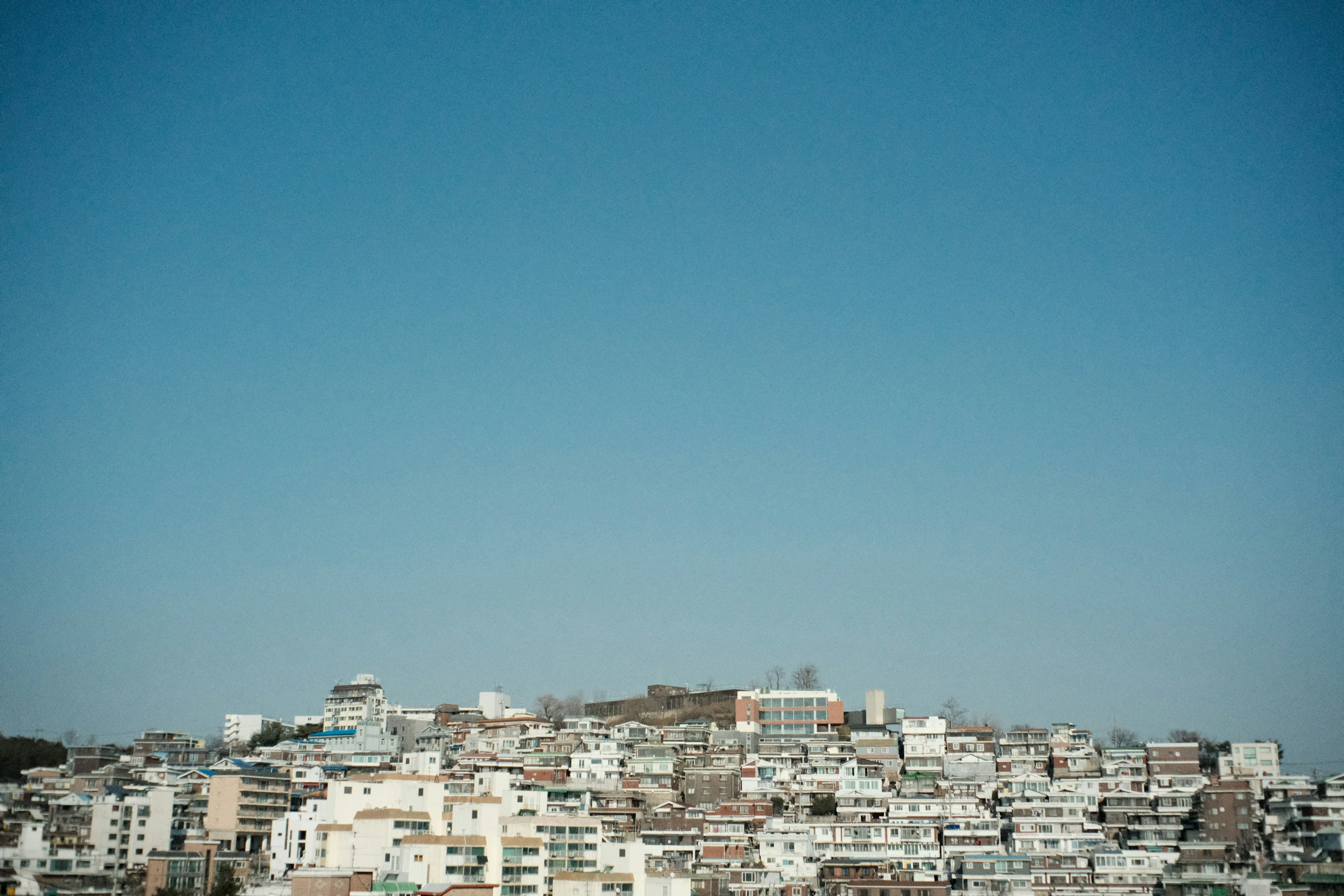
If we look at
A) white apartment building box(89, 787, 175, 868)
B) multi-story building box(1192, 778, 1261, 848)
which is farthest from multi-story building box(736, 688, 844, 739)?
white apartment building box(89, 787, 175, 868)

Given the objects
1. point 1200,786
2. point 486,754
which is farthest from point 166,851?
point 1200,786

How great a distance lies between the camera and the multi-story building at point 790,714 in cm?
5816

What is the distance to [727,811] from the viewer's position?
145ft

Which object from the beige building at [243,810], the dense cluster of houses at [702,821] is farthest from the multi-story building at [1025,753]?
the beige building at [243,810]

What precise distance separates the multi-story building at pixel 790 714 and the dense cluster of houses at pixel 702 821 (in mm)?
4896

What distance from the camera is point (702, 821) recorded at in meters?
42.9

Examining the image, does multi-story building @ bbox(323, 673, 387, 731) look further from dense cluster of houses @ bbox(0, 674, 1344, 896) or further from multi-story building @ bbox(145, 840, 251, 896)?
multi-story building @ bbox(145, 840, 251, 896)

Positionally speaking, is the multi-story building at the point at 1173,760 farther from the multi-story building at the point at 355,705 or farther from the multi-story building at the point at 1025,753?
the multi-story building at the point at 355,705

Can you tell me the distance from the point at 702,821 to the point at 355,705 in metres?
26.7

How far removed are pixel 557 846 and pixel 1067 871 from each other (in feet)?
45.8

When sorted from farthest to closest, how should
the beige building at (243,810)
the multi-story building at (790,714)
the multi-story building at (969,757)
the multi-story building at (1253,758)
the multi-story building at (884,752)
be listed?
the multi-story building at (790,714)
the multi-story building at (884,752)
the multi-story building at (969,757)
the multi-story building at (1253,758)
the beige building at (243,810)

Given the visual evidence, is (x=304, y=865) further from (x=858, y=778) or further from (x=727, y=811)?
(x=858, y=778)

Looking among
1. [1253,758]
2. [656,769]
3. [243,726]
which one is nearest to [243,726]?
[243,726]

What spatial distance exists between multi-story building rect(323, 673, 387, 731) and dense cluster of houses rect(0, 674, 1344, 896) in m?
9.39
